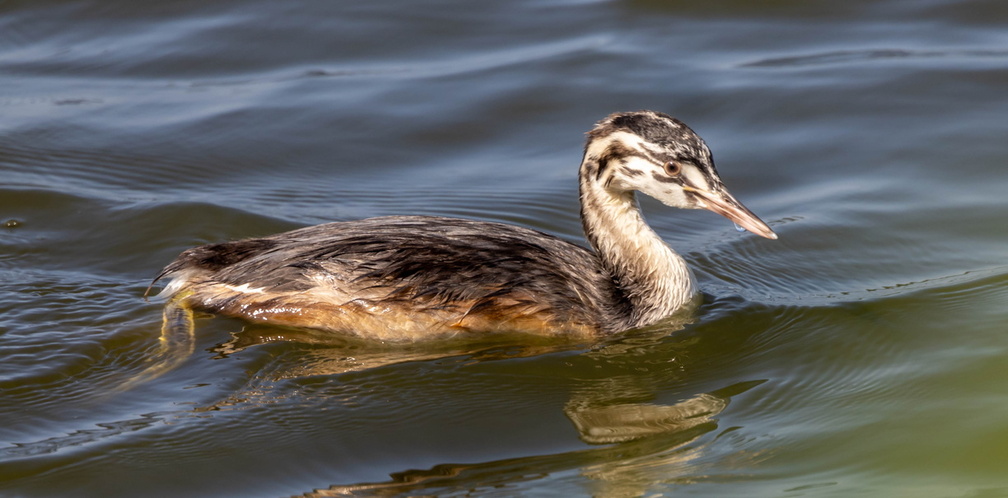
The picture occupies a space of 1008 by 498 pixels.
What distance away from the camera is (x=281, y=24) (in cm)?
1325

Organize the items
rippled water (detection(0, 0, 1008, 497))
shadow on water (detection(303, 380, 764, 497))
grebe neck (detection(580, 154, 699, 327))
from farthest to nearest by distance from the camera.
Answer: grebe neck (detection(580, 154, 699, 327)) < rippled water (detection(0, 0, 1008, 497)) < shadow on water (detection(303, 380, 764, 497))

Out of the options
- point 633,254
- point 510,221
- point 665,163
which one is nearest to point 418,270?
point 633,254

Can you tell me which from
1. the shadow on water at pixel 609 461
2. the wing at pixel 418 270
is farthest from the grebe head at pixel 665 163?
the shadow on water at pixel 609 461

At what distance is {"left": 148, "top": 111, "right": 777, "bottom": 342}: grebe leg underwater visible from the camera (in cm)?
696

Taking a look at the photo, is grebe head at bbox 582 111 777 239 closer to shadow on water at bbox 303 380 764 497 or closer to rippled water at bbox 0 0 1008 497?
rippled water at bbox 0 0 1008 497

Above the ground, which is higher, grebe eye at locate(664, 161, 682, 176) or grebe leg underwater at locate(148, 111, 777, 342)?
grebe eye at locate(664, 161, 682, 176)

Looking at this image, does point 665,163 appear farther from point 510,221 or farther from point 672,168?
point 510,221

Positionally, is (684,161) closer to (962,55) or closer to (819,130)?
(819,130)

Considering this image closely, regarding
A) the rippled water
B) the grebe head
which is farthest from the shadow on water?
the grebe head

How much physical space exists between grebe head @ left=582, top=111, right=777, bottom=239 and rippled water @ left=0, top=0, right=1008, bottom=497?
0.74 metres

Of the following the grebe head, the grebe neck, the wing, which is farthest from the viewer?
the grebe neck

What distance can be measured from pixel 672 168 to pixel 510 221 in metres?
2.16

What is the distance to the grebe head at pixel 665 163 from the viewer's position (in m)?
7.21

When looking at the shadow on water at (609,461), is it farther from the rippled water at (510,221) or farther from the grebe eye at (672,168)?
the grebe eye at (672,168)
